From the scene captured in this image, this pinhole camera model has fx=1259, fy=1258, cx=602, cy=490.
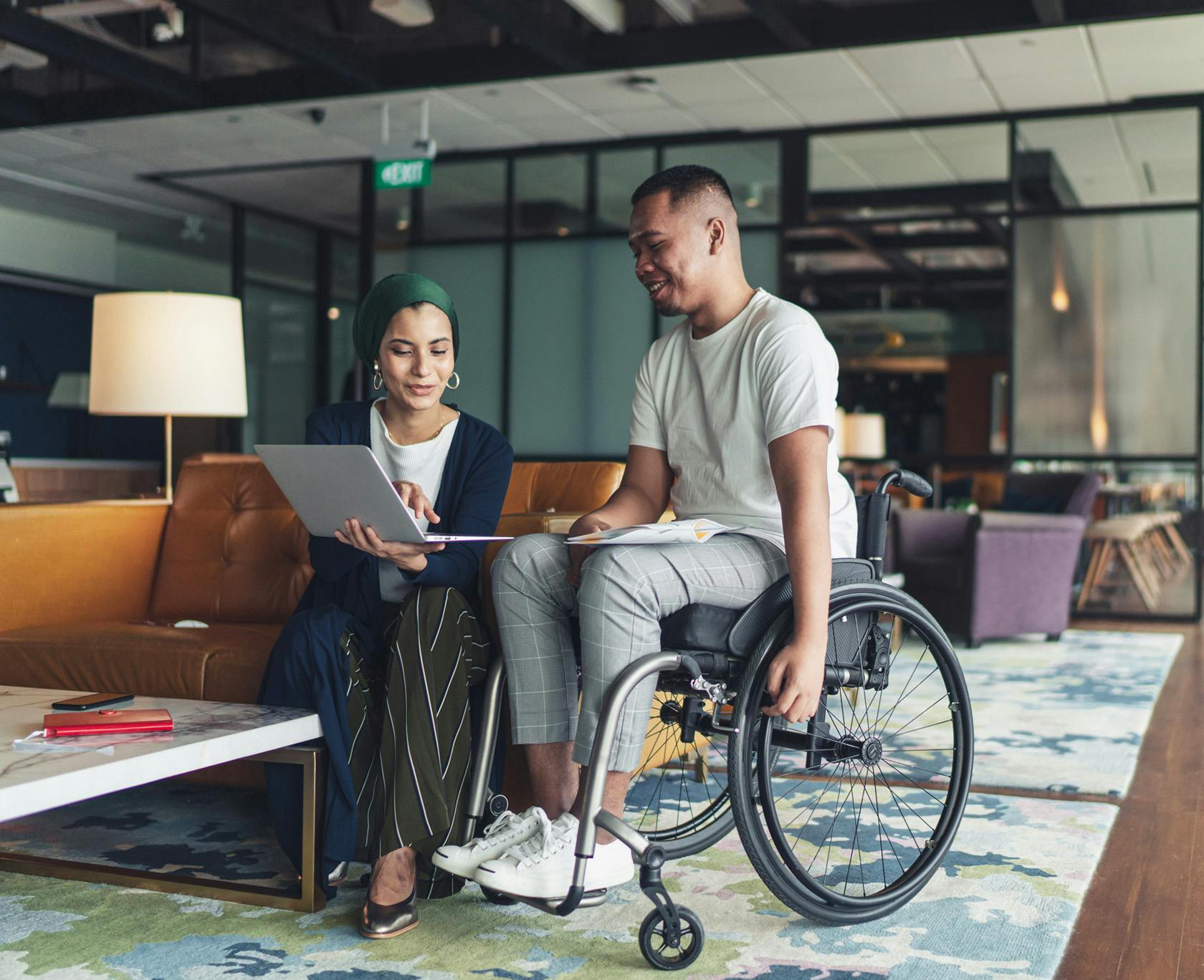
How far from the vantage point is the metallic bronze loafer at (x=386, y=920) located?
75.0 inches

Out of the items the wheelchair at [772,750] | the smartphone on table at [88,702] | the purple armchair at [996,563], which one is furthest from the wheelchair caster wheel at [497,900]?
the purple armchair at [996,563]

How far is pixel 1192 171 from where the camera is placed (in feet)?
23.3

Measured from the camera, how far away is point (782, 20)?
5.62m

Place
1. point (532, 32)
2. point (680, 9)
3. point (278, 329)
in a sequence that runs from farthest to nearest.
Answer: point (278, 329) < point (680, 9) < point (532, 32)

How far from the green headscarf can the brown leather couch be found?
47 cm

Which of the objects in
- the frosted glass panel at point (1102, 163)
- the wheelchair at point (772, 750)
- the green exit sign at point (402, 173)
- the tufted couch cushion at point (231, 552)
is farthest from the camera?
the green exit sign at point (402, 173)

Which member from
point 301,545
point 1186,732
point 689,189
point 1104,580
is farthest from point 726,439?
point 1104,580

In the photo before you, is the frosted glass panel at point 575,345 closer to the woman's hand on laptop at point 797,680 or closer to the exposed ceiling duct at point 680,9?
the exposed ceiling duct at point 680,9

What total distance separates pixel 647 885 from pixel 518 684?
15.4 inches

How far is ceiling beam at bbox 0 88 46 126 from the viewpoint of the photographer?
7.43 m

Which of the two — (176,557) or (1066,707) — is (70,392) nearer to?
(176,557)

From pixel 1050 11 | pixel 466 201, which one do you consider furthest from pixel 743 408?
pixel 466 201

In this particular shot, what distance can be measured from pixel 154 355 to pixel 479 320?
4.93 m

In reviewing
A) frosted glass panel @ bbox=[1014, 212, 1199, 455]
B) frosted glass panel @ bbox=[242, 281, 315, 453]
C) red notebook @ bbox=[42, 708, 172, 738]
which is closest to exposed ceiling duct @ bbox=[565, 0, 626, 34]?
frosted glass panel @ bbox=[1014, 212, 1199, 455]
